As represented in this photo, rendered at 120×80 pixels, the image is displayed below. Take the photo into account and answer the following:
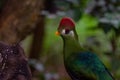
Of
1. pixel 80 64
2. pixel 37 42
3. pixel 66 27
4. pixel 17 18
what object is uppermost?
pixel 66 27

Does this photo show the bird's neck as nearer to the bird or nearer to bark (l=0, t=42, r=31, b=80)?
the bird

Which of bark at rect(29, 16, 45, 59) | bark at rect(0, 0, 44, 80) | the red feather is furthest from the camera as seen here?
bark at rect(29, 16, 45, 59)

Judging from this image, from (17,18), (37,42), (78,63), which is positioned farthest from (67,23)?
(37,42)

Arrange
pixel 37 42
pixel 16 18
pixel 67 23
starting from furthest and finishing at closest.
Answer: pixel 37 42 → pixel 16 18 → pixel 67 23

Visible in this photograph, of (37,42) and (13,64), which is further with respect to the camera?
(37,42)

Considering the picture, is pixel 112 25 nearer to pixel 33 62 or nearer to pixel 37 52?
pixel 33 62

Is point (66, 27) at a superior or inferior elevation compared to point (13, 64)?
superior

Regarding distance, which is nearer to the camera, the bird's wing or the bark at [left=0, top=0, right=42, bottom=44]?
the bird's wing

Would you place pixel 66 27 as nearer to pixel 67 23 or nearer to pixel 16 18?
pixel 67 23

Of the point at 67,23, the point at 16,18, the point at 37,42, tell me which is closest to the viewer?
the point at 67,23

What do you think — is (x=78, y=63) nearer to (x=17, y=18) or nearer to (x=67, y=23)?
(x=67, y=23)

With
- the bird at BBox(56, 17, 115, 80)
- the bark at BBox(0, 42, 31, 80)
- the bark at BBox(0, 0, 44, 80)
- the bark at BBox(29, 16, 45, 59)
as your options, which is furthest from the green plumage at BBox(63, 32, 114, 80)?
the bark at BBox(29, 16, 45, 59)

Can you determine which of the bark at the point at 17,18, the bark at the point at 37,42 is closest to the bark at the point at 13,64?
the bark at the point at 17,18

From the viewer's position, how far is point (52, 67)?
388 cm
